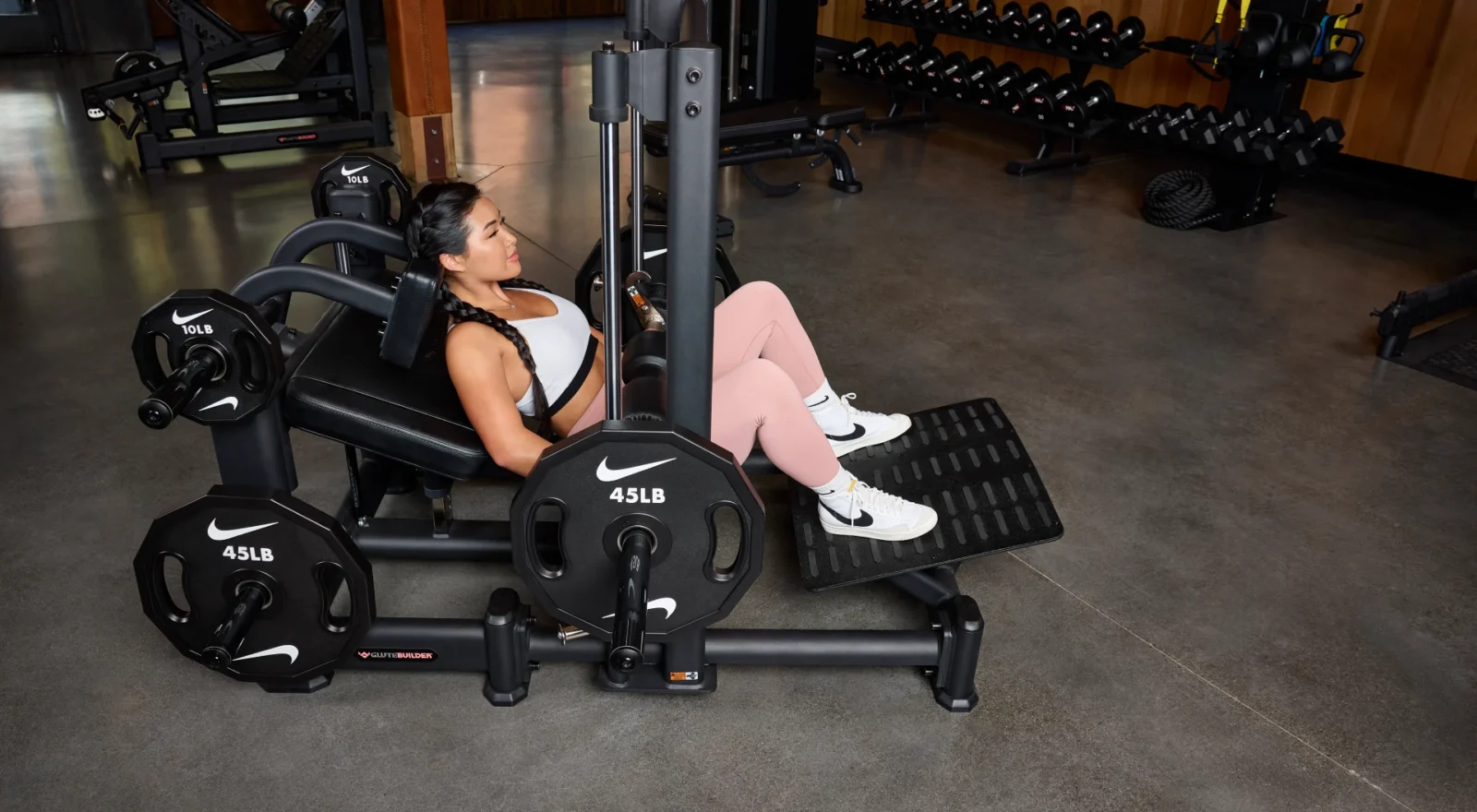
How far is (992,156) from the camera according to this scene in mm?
4879

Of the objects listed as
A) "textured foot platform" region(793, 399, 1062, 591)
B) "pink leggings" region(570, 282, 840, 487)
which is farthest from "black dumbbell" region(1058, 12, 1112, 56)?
"pink leggings" region(570, 282, 840, 487)

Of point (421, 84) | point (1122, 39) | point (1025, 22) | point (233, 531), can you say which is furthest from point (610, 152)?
point (1025, 22)

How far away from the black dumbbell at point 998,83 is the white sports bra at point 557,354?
339 centimetres

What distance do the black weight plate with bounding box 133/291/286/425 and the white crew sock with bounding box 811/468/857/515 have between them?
863 mm

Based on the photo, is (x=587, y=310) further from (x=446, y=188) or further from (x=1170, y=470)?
(x=1170, y=470)

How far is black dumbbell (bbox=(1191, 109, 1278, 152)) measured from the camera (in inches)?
150

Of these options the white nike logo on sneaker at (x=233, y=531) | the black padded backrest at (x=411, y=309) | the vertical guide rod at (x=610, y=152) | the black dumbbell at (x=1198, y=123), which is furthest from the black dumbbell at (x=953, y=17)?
the white nike logo on sneaker at (x=233, y=531)

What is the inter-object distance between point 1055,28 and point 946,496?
327 cm

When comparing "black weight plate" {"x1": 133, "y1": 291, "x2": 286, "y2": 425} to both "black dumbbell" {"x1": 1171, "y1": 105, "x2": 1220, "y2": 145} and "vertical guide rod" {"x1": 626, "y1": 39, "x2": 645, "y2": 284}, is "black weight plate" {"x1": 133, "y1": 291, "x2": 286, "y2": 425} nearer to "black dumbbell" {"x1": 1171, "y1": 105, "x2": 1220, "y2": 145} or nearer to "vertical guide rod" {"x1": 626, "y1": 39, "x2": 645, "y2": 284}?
"vertical guide rod" {"x1": 626, "y1": 39, "x2": 645, "y2": 284}

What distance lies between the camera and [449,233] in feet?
5.48

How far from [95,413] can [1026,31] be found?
3839 mm

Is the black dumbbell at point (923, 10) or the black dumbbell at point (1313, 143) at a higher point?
the black dumbbell at point (923, 10)

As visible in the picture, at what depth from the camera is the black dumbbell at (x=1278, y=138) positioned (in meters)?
3.76

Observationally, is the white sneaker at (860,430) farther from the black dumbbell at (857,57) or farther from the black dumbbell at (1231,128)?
the black dumbbell at (857,57)
